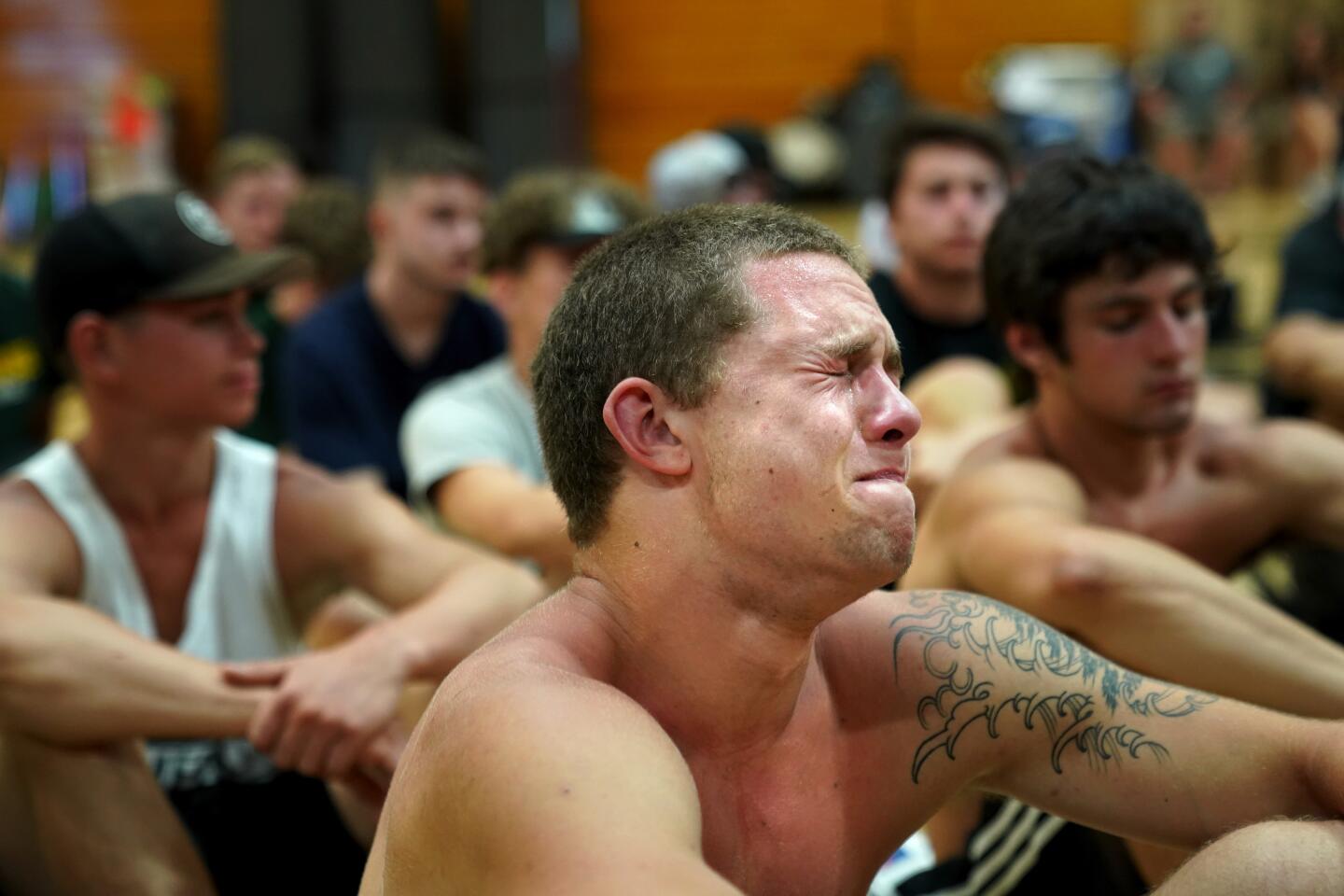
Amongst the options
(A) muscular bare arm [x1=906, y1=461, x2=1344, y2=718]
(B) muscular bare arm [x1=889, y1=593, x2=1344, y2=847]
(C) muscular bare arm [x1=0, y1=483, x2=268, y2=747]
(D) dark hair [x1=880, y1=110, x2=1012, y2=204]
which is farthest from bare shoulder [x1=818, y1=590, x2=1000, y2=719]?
(D) dark hair [x1=880, y1=110, x2=1012, y2=204]

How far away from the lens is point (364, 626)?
2.86 m

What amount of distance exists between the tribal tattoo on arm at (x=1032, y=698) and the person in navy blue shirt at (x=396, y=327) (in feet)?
10.7

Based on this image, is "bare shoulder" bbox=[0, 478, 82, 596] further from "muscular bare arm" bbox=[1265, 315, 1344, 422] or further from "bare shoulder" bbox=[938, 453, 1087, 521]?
"muscular bare arm" bbox=[1265, 315, 1344, 422]

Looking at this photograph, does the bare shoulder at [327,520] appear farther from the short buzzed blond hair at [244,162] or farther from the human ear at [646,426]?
the short buzzed blond hair at [244,162]

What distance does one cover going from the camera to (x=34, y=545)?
2660mm

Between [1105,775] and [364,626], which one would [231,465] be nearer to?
[364,626]

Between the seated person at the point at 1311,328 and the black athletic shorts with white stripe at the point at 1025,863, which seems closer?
the black athletic shorts with white stripe at the point at 1025,863

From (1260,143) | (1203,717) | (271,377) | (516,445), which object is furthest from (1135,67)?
(1203,717)

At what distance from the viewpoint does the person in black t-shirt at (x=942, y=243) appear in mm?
4738

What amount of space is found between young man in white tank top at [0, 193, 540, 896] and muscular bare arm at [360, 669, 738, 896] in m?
0.94

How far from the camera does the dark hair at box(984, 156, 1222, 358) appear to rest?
2818 mm

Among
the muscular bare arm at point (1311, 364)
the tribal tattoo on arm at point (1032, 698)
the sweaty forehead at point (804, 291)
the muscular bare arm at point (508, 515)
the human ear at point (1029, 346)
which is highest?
the sweaty forehead at point (804, 291)

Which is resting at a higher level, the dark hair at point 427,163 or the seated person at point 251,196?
the dark hair at point 427,163

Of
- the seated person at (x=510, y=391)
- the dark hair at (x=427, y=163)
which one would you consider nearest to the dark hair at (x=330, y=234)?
the dark hair at (x=427, y=163)
